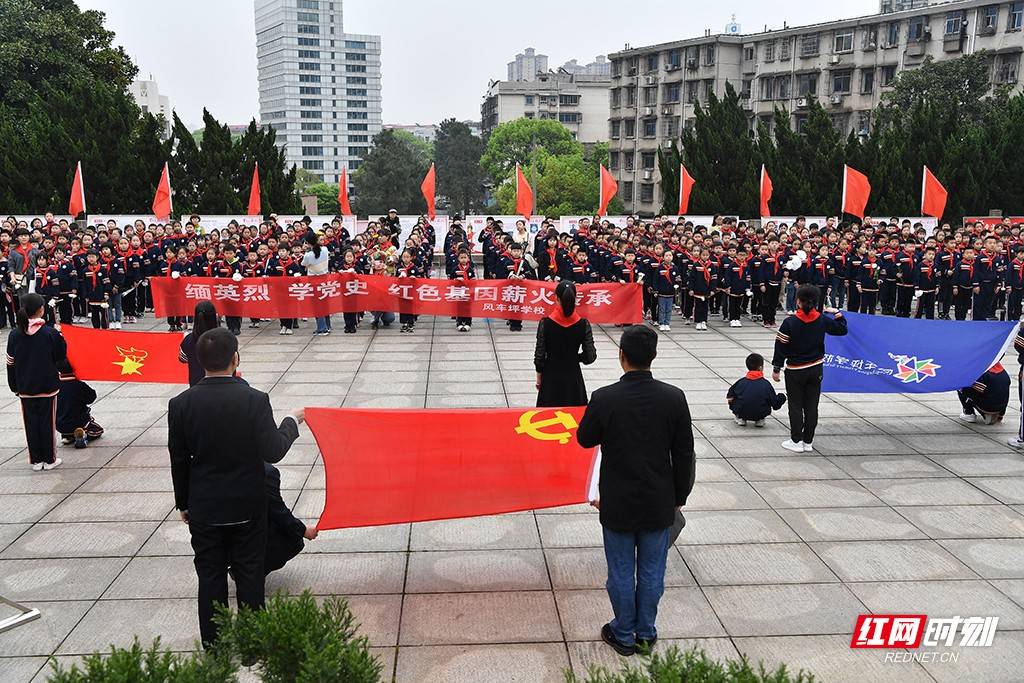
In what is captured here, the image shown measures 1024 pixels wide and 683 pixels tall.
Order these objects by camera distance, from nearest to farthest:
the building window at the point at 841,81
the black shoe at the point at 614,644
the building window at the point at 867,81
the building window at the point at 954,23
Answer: the black shoe at the point at 614,644, the building window at the point at 954,23, the building window at the point at 867,81, the building window at the point at 841,81

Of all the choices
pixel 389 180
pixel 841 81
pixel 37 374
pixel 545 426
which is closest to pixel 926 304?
pixel 545 426

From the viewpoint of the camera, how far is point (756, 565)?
576 cm

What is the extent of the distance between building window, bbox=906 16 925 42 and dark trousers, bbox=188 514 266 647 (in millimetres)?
55721

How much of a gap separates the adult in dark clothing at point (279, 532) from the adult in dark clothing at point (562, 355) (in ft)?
8.36

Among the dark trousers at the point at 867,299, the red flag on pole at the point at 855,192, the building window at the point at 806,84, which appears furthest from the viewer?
the building window at the point at 806,84

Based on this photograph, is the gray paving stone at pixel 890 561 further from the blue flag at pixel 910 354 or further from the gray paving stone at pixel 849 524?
the blue flag at pixel 910 354

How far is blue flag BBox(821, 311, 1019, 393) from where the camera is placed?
8.83 meters

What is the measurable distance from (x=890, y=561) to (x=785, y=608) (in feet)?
3.82

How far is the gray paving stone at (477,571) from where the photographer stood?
5.45 meters

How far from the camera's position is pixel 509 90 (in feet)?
325

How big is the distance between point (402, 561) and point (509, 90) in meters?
98.4

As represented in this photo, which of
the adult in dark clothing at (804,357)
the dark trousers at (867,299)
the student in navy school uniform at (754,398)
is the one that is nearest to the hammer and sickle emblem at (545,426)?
the adult in dark clothing at (804,357)

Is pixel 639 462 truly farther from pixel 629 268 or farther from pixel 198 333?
pixel 629 268

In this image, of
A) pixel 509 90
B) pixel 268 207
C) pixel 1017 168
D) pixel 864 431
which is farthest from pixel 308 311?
pixel 509 90
